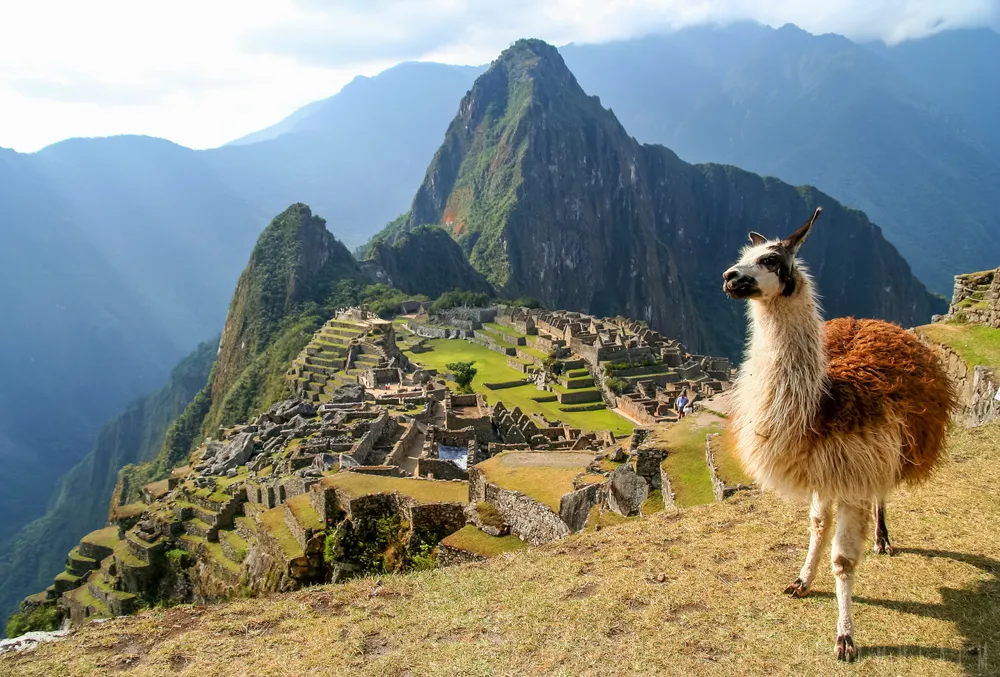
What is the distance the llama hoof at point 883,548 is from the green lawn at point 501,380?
18.5 metres

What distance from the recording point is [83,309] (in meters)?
124

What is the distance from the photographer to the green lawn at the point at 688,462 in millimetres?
7777

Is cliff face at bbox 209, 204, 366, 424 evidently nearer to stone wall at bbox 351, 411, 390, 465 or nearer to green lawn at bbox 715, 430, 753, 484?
stone wall at bbox 351, 411, 390, 465

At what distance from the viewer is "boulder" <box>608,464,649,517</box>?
8.16m

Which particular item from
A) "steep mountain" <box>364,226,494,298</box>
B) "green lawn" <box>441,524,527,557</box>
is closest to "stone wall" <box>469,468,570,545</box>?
"green lawn" <box>441,524,527,557</box>

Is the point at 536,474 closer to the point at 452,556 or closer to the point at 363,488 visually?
the point at 452,556

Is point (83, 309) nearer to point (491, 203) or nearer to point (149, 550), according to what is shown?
point (491, 203)

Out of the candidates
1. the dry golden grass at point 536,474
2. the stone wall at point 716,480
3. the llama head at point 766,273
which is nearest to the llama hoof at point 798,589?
the llama head at point 766,273

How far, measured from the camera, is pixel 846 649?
3.46 meters

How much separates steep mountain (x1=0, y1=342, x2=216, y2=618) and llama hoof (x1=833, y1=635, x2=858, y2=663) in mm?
47291

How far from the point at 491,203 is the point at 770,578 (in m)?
137

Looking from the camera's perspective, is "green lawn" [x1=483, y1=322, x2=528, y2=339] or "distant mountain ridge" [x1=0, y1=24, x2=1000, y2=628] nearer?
"green lawn" [x1=483, y1=322, x2=528, y2=339]

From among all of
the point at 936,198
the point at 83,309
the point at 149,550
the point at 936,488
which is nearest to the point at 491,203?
the point at 83,309

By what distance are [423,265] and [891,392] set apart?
307 ft
